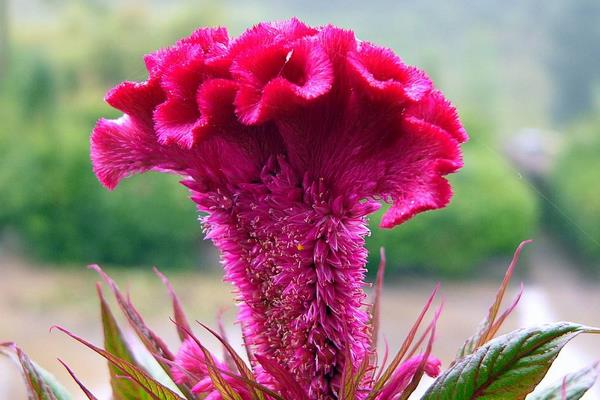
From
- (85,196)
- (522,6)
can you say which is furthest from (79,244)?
(522,6)

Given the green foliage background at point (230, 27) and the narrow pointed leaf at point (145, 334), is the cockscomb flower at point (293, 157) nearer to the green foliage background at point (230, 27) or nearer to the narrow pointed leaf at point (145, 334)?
the narrow pointed leaf at point (145, 334)

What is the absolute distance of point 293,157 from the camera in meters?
0.48

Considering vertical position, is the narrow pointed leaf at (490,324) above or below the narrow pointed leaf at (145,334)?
below

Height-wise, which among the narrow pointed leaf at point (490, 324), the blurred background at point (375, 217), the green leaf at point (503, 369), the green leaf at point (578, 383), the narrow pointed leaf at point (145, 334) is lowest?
the green leaf at point (578, 383)

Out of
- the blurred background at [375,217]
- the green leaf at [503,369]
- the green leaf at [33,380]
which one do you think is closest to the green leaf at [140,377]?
the green leaf at [33,380]

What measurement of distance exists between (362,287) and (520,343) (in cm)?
12

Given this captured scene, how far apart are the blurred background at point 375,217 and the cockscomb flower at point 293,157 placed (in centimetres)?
96

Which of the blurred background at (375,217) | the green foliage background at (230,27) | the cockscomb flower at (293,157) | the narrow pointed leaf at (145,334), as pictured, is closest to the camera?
the cockscomb flower at (293,157)

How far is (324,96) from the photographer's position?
1.40 feet

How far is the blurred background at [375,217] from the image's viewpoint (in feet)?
9.87

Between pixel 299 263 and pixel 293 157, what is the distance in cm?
8

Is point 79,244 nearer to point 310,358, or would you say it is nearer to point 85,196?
point 85,196

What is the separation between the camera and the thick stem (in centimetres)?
48

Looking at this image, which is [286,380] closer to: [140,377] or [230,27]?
[140,377]
